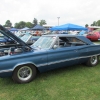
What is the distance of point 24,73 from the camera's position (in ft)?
12.7

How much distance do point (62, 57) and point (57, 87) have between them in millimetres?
1105

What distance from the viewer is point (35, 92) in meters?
3.37

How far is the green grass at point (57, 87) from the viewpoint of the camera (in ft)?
10.4

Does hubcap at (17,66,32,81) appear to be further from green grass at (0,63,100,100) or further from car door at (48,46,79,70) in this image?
car door at (48,46,79,70)

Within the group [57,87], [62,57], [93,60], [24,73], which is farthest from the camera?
[93,60]

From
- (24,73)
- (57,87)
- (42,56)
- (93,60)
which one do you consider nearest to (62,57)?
(42,56)

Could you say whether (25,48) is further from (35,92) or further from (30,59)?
(35,92)

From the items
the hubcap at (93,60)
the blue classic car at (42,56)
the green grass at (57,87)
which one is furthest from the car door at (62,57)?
the hubcap at (93,60)

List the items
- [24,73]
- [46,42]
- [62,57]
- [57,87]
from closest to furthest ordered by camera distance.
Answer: [57,87] < [24,73] < [62,57] < [46,42]

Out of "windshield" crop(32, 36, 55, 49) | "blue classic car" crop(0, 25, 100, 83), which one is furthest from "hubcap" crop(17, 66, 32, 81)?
"windshield" crop(32, 36, 55, 49)

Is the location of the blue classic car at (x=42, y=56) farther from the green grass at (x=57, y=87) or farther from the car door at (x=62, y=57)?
the green grass at (x=57, y=87)

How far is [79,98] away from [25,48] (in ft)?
7.55

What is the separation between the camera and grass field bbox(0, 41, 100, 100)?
10.4 ft

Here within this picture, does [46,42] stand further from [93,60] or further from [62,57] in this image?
[93,60]
